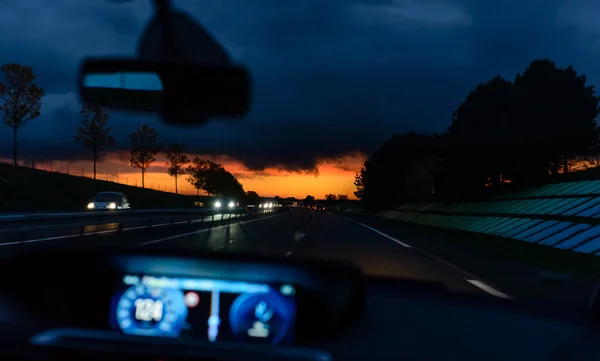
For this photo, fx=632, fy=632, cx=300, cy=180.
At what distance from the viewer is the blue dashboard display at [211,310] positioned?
3.42 meters

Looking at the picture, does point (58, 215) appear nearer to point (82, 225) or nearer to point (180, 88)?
point (82, 225)

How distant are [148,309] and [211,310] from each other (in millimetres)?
412

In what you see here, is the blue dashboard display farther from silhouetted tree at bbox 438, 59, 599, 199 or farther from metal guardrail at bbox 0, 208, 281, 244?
silhouetted tree at bbox 438, 59, 599, 199

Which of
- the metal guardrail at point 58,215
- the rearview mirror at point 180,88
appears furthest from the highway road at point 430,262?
the rearview mirror at point 180,88

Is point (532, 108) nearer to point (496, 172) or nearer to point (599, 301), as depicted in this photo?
point (496, 172)

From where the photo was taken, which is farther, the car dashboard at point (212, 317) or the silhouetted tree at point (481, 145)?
the silhouetted tree at point (481, 145)

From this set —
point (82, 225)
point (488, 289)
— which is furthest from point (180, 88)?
point (82, 225)

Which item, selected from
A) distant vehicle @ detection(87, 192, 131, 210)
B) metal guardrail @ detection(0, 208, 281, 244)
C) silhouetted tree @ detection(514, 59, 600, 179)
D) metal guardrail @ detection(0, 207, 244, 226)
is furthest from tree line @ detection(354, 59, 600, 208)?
metal guardrail @ detection(0, 207, 244, 226)

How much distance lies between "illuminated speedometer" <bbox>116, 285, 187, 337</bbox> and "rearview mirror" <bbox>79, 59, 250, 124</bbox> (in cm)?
101

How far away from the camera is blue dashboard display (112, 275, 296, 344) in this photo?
342 cm

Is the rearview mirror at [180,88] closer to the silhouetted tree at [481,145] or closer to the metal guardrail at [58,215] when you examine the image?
the metal guardrail at [58,215]

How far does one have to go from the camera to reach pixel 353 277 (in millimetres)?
3453

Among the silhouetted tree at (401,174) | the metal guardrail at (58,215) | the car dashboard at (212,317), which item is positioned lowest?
the car dashboard at (212,317)

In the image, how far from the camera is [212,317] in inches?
137
